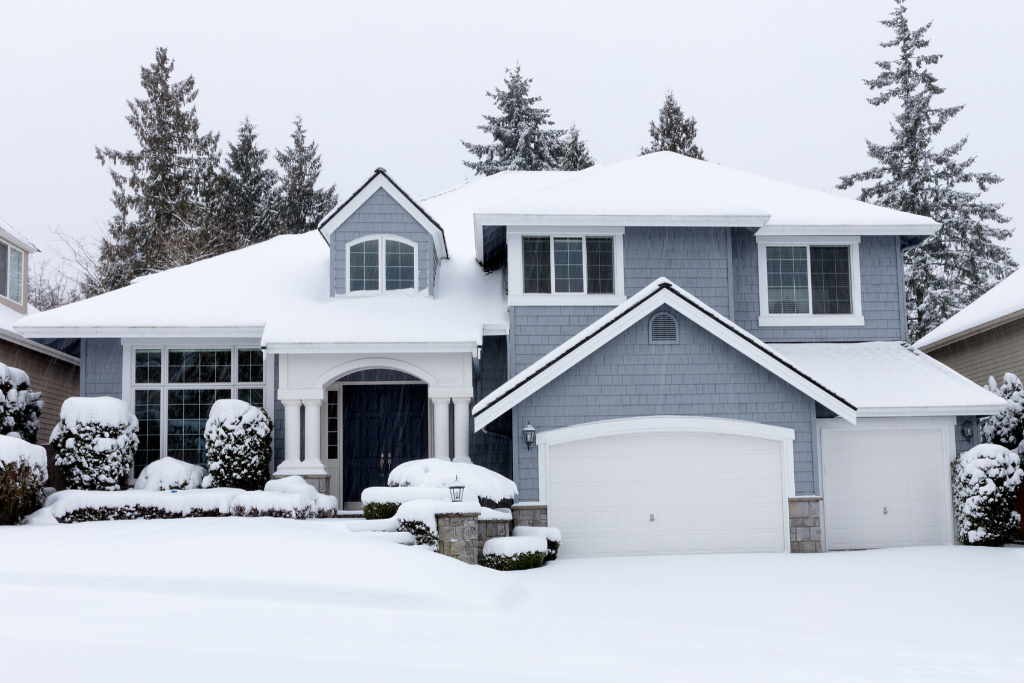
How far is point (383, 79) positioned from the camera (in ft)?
344

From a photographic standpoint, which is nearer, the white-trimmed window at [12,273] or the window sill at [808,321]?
the window sill at [808,321]

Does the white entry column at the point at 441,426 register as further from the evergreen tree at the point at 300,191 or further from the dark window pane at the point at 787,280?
the evergreen tree at the point at 300,191

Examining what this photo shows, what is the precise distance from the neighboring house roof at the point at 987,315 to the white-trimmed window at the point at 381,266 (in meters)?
11.9

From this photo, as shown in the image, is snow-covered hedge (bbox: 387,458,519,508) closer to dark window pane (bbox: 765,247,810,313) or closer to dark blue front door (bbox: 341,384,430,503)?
dark blue front door (bbox: 341,384,430,503)

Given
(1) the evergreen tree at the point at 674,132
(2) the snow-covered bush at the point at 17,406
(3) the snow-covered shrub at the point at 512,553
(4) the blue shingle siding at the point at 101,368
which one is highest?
(1) the evergreen tree at the point at 674,132

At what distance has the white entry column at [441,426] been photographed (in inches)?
627

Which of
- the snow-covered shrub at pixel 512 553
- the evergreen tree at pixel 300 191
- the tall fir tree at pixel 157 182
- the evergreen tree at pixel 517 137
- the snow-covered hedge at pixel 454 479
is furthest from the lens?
the evergreen tree at pixel 300 191

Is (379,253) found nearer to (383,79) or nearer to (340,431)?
(340,431)

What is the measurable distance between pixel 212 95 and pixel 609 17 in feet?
127

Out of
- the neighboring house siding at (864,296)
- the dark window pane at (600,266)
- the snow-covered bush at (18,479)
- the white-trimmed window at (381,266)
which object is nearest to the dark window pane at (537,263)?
the dark window pane at (600,266)

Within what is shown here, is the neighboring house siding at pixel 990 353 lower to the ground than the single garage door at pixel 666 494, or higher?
higher

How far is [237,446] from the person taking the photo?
1519cm

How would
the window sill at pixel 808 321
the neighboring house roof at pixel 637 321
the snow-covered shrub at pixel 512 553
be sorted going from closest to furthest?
the snow-covered shrub at pixel 512 553 < the neighboring house roof at pixel 637 321 < the window sill at pixel 808 321

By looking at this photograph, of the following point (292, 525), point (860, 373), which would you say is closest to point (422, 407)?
point (292, 525)
